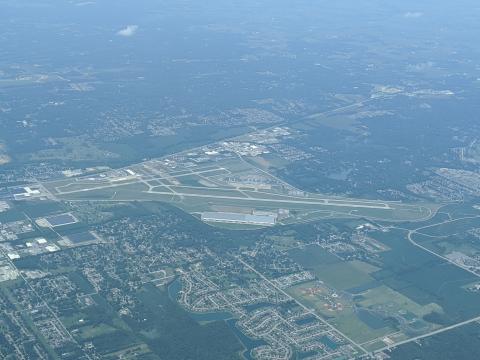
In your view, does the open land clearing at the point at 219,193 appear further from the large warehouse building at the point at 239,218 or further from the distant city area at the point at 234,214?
the large warehouse building at the point at 239,218

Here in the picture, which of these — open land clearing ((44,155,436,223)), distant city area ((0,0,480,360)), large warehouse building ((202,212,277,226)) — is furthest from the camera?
open land clearing ((44,155,436,223))

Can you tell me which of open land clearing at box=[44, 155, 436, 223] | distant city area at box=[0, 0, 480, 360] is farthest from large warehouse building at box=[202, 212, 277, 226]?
open land clearing at box=[44, 155, 436, 223]

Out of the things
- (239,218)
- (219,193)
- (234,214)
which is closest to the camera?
(239,218)

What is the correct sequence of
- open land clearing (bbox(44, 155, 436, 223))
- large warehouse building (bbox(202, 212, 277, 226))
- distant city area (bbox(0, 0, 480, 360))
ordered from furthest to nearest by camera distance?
open land clearing (bbox(44, 155, 436, 223))
large warehouse building (bbox(202, 212, 277, 226))
distant city area (bbox(0, 0, 480, 360))

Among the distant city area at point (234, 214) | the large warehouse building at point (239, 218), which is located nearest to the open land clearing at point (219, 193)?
the distant city area at point (234, 214)

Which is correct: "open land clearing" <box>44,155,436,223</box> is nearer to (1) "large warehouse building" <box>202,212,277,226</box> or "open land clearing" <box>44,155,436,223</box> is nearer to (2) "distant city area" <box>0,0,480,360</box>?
(2) "distant city area" <box>0,0,480,360</box>

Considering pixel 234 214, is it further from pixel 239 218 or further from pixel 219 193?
pixel 219 193

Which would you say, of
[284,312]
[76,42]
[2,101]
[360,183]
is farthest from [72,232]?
[76,42]

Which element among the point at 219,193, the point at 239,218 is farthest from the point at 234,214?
the point at 219,193

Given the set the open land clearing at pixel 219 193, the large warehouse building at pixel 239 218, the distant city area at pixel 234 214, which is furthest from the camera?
the open land clearing at pixel 219 193

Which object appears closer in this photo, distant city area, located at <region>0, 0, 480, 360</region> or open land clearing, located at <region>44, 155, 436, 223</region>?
distant city area, located at <region>0, 0, 480, 360</region>

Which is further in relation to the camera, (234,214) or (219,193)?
(219,193)

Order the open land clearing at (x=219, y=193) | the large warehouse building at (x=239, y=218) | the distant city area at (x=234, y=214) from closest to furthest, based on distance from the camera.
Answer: the distant city area at (x=234, y=214) → the large warehouse building at (x=239, y=218) → the open land clearing at (x=219, y=193)
